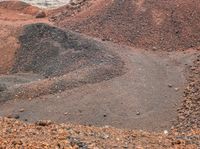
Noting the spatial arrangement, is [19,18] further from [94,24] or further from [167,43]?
[167,43]

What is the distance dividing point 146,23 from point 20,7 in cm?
957

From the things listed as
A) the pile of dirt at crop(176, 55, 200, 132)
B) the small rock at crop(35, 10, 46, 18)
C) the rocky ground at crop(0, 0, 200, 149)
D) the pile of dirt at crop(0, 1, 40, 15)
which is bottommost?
the pile of dirt at crop(0, 1, 40, 15)

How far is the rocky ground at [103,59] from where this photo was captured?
1756 cm

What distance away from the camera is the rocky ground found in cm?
1756

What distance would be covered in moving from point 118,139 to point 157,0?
15467 millimetres

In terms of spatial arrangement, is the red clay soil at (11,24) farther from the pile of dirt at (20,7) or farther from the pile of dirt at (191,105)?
the pile of dirt at (191,105)

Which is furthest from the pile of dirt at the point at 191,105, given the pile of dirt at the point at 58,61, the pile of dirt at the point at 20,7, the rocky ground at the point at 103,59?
the pile of dirt at the point at 20,7

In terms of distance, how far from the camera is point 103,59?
Answer: 794 inches

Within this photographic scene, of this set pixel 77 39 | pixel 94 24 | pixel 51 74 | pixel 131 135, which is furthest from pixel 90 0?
pixel 131 135

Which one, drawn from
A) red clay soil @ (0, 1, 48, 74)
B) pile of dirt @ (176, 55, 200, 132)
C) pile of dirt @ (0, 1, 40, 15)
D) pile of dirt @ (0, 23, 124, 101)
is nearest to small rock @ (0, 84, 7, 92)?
pile of dirt @ (0, 23, 124, 101)

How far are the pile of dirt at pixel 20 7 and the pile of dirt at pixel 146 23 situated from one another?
5.40m

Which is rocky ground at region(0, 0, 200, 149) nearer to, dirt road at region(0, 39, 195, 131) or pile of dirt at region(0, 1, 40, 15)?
dirt road at region(0, 39, 195, 131)

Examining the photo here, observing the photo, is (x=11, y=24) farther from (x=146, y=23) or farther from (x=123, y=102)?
(x=123, y=102)

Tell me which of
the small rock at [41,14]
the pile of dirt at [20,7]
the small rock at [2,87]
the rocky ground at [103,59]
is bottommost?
the pile of dirt at [20,7]
